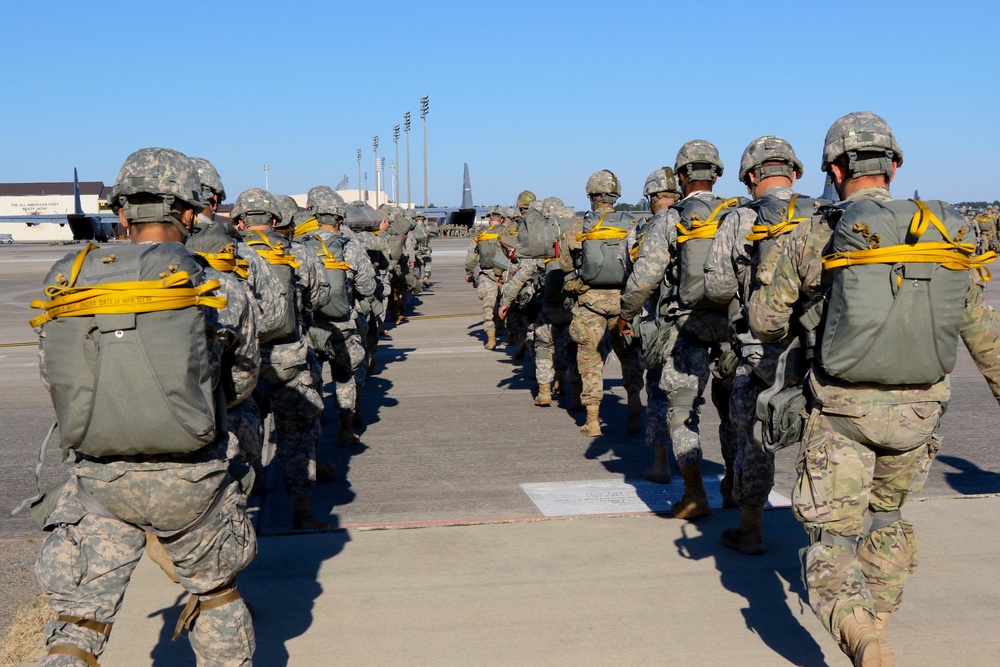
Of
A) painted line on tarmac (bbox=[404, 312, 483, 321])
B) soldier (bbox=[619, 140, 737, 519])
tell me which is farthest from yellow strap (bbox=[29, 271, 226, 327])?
painted line on tarmac (bbox=[404, 312, 483, 321])

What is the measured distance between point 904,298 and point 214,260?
2.83m

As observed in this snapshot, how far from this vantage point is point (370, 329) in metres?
10.9

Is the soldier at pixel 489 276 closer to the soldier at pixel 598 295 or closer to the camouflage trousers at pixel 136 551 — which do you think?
the soldier at pixel 598 295

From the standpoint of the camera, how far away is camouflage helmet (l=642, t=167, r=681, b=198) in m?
7.34

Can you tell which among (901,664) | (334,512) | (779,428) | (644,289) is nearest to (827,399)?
(779,428)

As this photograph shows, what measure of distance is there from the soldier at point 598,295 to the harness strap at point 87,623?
5669 mm

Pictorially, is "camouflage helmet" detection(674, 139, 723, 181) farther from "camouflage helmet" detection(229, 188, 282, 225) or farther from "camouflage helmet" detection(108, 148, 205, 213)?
"camouflage helmet" detection(108, 148, 205, 213)

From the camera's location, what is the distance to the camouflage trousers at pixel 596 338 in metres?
8.57

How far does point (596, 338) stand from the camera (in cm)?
862

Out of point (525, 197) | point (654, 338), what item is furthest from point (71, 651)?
point (525, 197)

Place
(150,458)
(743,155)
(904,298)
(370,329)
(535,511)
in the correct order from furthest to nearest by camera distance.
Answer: (370,329) < (535,511) < (743,155) < (904,298) < (150,458)

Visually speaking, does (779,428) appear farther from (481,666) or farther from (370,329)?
(370,329)

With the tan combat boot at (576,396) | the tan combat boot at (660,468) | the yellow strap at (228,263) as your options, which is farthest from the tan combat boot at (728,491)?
the tan combat boot at (576,396)

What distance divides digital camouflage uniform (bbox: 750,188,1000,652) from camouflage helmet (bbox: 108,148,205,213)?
239cm
